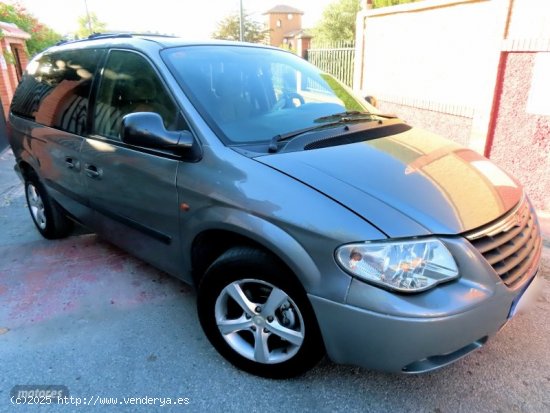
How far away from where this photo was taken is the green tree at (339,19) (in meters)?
28.3

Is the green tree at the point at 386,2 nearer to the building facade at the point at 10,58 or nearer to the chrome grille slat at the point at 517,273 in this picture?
the building facade at the point at 10,58

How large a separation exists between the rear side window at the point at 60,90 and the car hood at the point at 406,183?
6.01 feet

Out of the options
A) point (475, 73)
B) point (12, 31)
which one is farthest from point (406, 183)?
point (12, 31)

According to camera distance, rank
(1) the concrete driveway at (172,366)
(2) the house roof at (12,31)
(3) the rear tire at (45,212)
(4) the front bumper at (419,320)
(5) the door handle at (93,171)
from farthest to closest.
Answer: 1. (2) the house roof at (12,31)
2. (3) the rear tire at (45,212)
3. (5) the door handle at (93,171)
4. (1) the concrete driveway at (172,366)
5. (4) the front bumper at (419,320)

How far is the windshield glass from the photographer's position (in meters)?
2.44

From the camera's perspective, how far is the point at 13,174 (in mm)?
6727

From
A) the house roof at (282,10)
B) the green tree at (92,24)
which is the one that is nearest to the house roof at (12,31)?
the green tree at (92,24)

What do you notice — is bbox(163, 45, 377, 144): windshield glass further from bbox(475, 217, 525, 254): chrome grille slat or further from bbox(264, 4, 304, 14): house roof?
bbox(264, 4, 304, 14): house roof

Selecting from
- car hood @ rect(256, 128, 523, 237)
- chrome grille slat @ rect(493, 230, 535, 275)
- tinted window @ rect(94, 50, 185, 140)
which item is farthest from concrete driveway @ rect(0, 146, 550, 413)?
tinted window @ rect(94, 50, 185, 140)

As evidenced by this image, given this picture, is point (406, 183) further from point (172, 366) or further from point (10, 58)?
point (10, 58)

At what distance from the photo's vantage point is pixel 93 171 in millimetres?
3010

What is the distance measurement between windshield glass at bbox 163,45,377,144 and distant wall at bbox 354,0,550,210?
250 centimetres

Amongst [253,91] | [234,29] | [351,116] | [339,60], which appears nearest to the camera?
[253,91]

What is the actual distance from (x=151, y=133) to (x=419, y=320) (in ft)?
5.18
